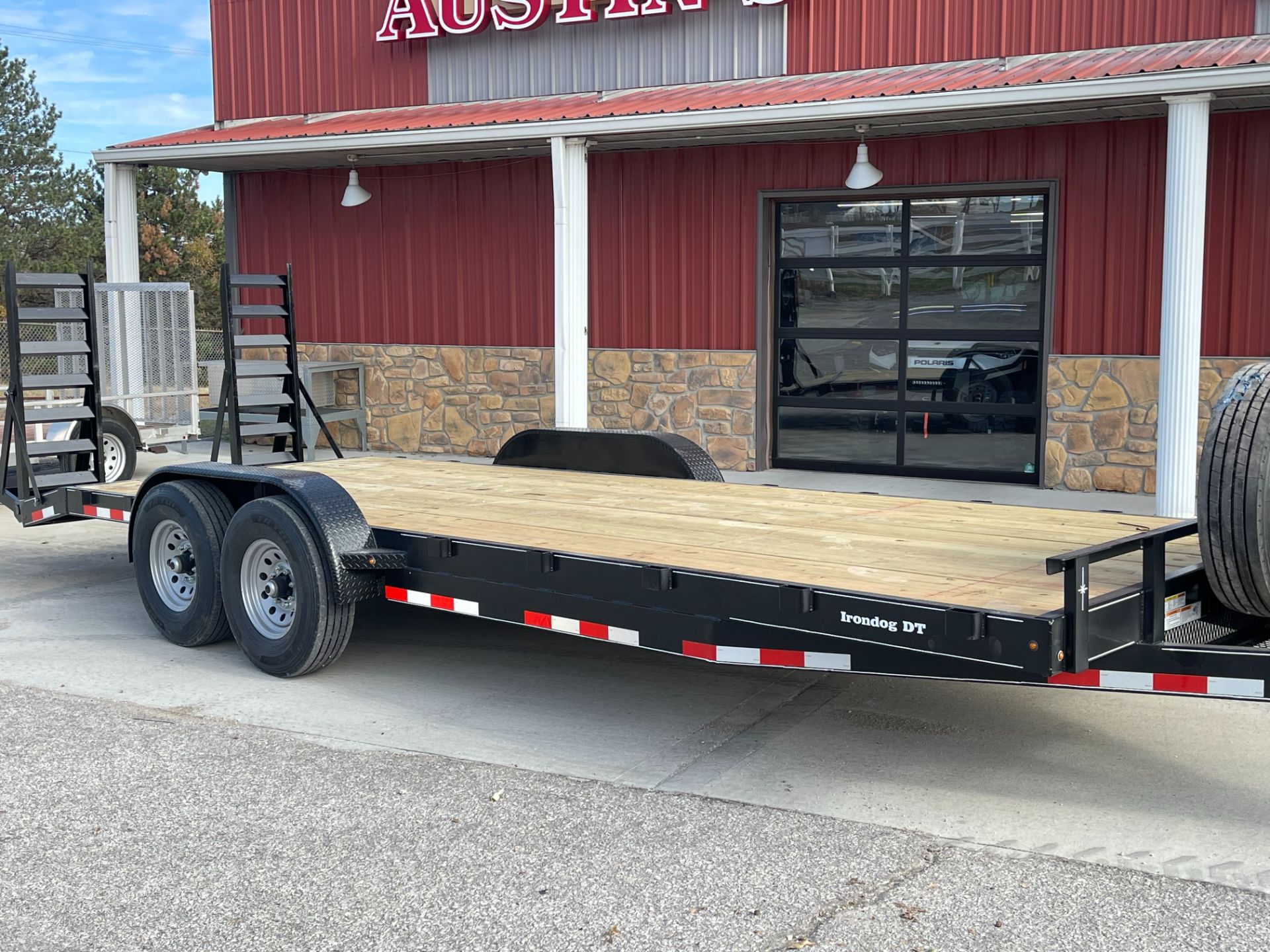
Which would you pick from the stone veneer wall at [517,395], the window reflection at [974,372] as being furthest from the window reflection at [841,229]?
the stone veneer wall at [517,395]

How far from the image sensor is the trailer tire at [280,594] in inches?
251

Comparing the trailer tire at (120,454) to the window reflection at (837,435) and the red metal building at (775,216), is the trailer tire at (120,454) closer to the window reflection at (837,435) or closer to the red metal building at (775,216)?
the red metal building at (775,216)

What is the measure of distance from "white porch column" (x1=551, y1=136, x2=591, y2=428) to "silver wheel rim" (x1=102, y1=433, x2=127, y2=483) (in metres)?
4.05

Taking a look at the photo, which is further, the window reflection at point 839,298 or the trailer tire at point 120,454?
the window reflection at point 839,298

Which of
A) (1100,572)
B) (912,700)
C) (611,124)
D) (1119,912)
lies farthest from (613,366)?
(1119,912)

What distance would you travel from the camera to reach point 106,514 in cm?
798

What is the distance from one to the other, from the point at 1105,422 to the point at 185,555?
8048 millimetres

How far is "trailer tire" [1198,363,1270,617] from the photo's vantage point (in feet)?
14.8

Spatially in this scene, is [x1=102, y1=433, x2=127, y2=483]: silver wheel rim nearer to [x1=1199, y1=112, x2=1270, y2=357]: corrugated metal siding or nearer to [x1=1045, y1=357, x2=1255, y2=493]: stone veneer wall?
[x1=1045, y1=357, x2=1255, y2=493]: stone veneer wall

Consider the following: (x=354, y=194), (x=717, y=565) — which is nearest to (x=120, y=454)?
(x=354, y=194)

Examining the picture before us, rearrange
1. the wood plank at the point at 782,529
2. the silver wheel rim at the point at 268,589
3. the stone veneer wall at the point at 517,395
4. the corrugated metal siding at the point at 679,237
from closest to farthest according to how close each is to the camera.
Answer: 1. the wood plank at the point at 782,529
2. the silver wheel rim at the point at 268,589
3. the corrugated metal siding at the point at 679,237
4. the stone veneer wall at the point at 517,395

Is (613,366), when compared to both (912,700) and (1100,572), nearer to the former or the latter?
(912,700)

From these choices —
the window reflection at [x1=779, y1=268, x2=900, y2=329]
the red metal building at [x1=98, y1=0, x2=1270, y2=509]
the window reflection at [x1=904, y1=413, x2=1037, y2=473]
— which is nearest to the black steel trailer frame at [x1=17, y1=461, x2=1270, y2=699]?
the red metal building at [x1=98, y1=0, x2=1270, y2=509]

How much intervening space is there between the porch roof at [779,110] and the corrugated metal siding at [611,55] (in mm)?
181
